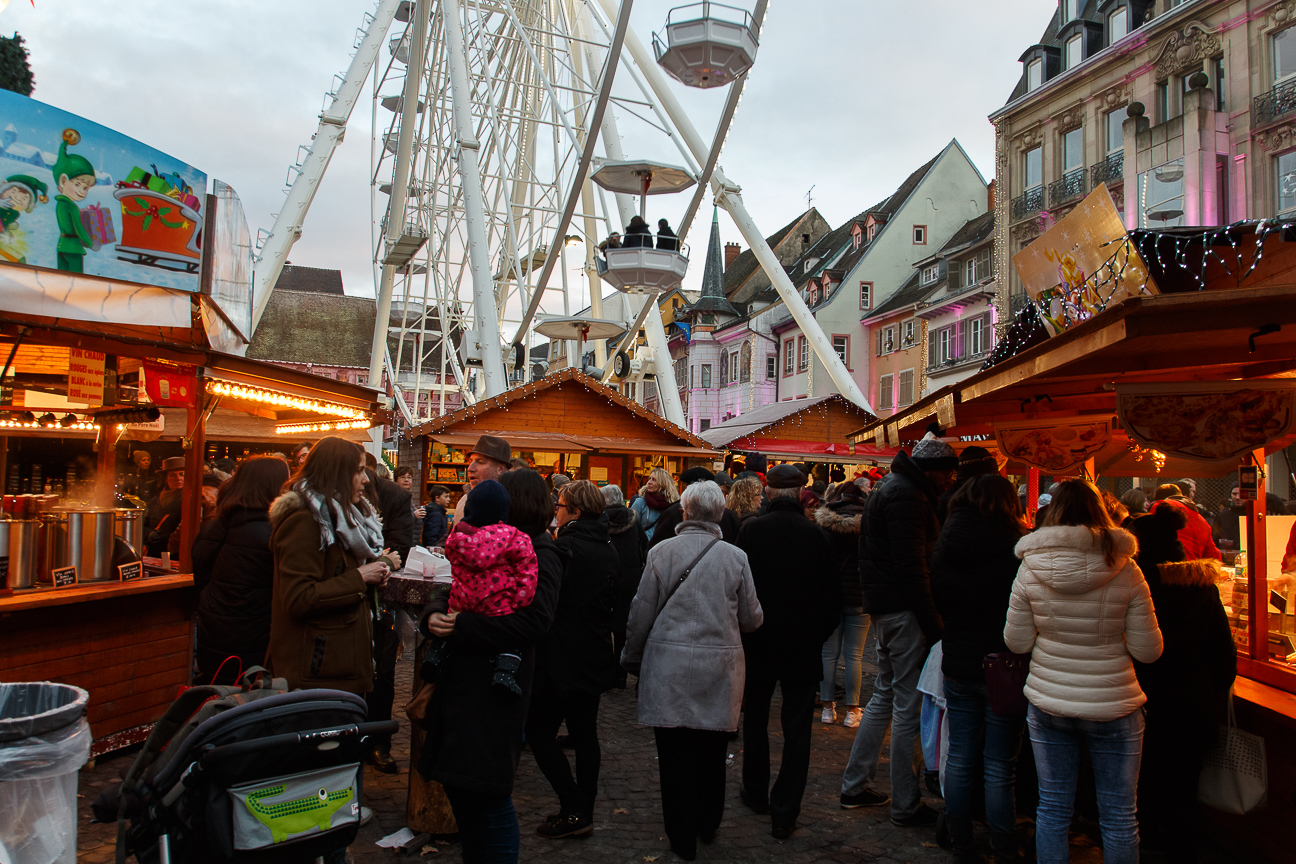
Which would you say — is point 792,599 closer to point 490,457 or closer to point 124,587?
point 490,457

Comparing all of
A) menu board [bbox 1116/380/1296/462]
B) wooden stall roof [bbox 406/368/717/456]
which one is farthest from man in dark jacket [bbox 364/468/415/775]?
wooden stall roof [bbox 406/368/717/456]

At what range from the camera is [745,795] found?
4.69 meters

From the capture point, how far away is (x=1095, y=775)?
3.41 m

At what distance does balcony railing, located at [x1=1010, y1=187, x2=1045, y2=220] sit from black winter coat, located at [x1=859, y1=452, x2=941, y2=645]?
24.5m

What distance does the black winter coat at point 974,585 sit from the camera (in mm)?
3791

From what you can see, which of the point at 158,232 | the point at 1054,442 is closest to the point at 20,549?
the point at 158,232

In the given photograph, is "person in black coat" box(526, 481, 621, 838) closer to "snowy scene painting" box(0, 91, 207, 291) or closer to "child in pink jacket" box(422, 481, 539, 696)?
"child in pink jacket" box(422, 481, 539, 696)

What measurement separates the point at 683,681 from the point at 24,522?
3781 mm

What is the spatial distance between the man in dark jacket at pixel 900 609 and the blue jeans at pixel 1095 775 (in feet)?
2.93

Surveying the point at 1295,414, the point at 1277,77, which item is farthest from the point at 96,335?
the point at 1277,77

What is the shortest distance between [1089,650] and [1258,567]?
187 centimetres

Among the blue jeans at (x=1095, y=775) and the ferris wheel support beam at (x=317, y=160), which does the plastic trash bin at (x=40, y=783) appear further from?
the ferris wheel support beam at (x=317, y=160)

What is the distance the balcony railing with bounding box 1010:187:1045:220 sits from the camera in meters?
26.0

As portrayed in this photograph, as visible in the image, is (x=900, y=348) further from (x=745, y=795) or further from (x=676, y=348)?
(x=745, y=795)
